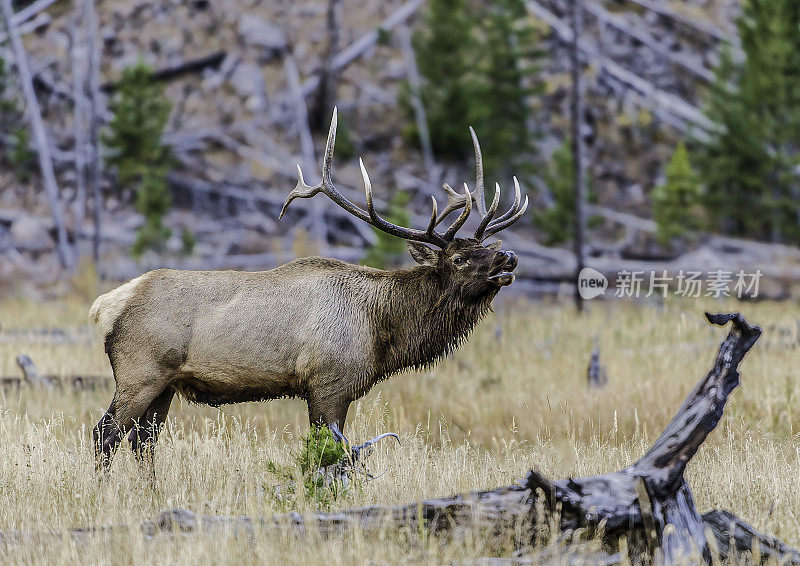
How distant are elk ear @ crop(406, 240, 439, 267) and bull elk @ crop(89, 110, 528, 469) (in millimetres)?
10

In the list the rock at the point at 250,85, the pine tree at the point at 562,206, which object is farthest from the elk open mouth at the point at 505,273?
the rock at the point at 250,85

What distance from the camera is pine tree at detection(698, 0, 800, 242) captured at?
23.6 metres

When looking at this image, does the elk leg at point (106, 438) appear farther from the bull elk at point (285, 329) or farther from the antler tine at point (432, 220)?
the antler tine at point (432, 220)

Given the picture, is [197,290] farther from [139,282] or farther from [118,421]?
[118,421]

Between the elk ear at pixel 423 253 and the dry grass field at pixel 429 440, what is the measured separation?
1223 millimetres

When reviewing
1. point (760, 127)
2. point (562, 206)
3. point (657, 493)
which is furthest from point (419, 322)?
point (760, 127)

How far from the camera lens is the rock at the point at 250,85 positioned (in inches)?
1124

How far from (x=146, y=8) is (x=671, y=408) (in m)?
27.6

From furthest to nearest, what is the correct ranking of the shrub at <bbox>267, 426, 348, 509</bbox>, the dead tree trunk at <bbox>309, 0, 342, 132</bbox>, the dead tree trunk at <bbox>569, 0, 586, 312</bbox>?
the dead tree trunk at <bbox>309, 0, 342, 132</bbox>, the dead tree trunk at <bbox>569, 0, 586, 312</bbox>, the shrub at <bbox>267, 426, 348, 509</bbox>

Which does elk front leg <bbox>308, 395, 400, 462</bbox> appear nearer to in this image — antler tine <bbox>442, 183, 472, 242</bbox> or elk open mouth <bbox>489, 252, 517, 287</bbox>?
elk open mouth <bbox>489, 252, 517, 287</bbox>

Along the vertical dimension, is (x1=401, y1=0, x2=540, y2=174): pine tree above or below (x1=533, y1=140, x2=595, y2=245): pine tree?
above

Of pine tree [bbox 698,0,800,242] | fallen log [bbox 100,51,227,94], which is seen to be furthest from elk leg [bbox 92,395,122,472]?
fallen log [bbox 100,51,227,94]

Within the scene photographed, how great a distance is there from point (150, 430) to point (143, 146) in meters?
19.3

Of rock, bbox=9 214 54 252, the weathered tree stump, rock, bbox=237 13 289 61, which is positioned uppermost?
rock, bbox=237 13 289 61
